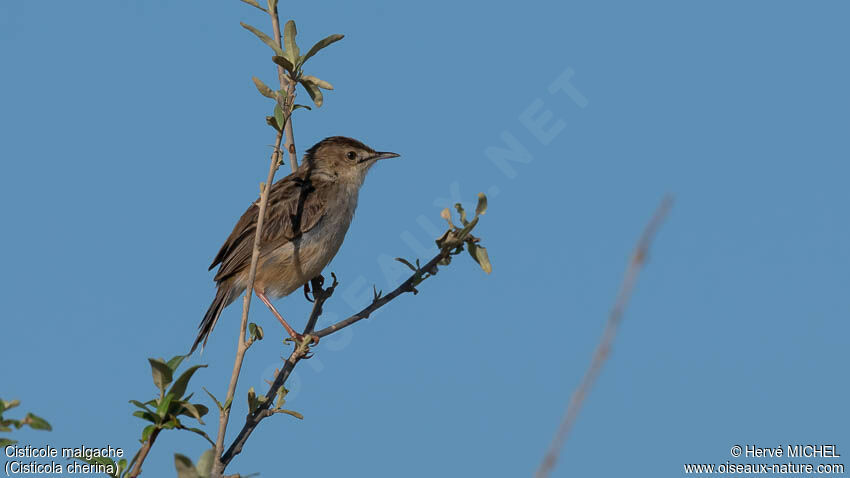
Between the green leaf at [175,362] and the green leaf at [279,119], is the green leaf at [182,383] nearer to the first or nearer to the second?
the green leaf at [175,362]

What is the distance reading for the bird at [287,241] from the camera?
26.0 feet

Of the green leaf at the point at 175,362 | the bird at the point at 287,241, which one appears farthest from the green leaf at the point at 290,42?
the bird at the point at 287,241

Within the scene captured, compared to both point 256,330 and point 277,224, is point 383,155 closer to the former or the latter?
point 277,224

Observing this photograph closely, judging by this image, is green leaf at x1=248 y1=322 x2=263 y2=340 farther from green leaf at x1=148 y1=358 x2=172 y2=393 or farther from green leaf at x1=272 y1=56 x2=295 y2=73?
green leaf at x1=272 y1=56 x2=295 y2=73

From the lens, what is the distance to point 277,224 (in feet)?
26.7

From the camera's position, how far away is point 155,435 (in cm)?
342

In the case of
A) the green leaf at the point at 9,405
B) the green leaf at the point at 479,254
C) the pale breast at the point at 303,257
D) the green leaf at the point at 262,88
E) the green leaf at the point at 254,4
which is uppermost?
the pale breast at the point at 303,257

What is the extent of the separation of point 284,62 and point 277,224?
399cm

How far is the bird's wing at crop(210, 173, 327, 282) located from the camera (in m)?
7.98

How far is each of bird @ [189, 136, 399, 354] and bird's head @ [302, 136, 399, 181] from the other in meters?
0.24

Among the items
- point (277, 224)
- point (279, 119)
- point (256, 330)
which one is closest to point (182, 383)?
point (256, 330)

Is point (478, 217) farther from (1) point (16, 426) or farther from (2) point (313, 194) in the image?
(2) point (313, 194)

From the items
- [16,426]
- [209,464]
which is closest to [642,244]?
[209,464]

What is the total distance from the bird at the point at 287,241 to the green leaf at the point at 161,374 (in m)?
4.17
